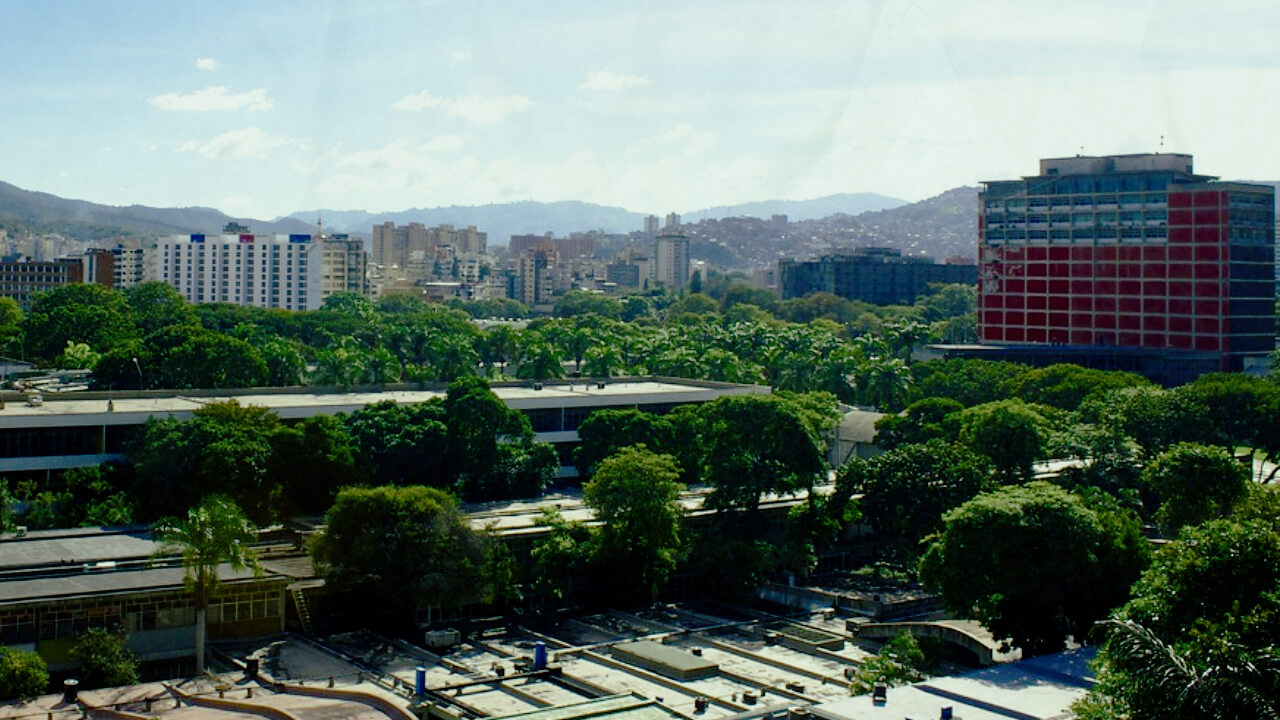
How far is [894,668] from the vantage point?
16938 millimetres

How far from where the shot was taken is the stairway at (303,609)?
66.7 ft

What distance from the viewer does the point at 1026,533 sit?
736 inches

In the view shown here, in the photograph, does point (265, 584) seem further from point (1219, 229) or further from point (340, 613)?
point (1219, 229)

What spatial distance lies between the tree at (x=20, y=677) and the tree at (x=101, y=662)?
616 millimetres

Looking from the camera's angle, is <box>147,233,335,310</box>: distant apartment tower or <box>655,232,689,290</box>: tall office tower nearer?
<box>147,233,335,310</box>: distant apartment tower

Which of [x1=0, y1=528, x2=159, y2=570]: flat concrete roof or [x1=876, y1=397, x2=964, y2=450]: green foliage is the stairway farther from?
[x1=876, y1=397, x2=964, y2=450]: green foliage

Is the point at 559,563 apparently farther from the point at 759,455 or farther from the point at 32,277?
the point at 32,277

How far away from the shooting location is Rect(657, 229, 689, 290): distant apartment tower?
147750 millimetres

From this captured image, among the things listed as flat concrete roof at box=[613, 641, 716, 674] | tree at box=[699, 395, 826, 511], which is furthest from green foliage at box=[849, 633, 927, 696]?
tree at box=[699, 395, 826, 511]

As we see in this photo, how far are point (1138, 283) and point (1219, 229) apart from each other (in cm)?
335

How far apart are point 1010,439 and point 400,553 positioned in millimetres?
12956

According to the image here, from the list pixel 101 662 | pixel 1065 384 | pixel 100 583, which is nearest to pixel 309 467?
pixel 100 583

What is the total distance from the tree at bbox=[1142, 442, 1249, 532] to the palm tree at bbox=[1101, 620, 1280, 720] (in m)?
14.5

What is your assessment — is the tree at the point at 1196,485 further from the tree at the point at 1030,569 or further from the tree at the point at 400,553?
the tree at the point at 400,553
